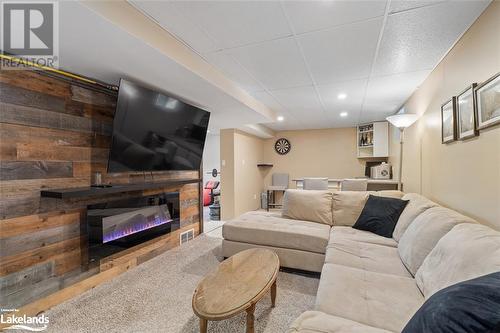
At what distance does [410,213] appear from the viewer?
6.81 ft

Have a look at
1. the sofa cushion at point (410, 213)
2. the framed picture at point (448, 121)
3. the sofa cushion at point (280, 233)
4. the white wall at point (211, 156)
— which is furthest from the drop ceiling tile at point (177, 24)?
the white wall at point (211, 156)

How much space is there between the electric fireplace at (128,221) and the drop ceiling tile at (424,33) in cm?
300

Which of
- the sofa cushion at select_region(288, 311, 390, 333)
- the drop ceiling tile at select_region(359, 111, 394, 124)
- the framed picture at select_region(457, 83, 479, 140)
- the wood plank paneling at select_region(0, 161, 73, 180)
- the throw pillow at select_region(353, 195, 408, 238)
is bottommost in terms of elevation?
the sofa cushion at select_region(288, 311, 390, 333)

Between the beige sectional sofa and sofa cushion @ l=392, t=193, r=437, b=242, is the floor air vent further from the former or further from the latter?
sofa cushion @ l=392, t=193, r=437, b=242

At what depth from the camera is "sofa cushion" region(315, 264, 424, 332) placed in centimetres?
109

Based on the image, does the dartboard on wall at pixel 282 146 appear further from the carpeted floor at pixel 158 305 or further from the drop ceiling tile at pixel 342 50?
the carpeted floor at pixel 158 305

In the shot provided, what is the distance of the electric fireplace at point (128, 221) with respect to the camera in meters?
2.18

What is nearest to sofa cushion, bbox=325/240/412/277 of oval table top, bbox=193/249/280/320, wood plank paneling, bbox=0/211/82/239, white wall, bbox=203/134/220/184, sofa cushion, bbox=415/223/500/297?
sofa cushion, bbox=415/223/500/297

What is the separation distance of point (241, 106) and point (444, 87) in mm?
2263

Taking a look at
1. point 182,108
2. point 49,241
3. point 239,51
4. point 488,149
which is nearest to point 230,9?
point 239,51

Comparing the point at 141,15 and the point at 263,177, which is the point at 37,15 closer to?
the point at 141,15

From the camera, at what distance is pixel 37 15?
1.33m

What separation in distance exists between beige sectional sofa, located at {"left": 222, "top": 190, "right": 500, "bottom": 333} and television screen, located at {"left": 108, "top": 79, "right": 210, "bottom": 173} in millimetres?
1189

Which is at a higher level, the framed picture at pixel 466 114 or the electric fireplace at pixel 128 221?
the framed picture at pixel 466 114
